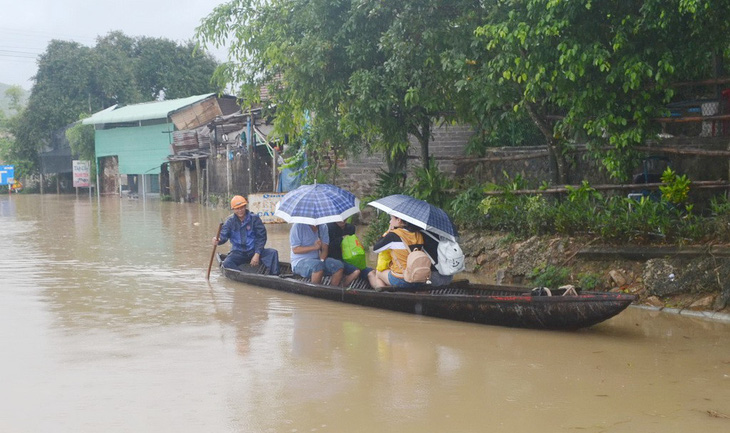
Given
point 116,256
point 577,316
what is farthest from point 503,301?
point 116,256

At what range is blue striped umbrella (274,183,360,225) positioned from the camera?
929 centimetres

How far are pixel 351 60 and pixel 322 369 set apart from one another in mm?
6142

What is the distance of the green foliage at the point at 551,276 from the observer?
9602 millimetres

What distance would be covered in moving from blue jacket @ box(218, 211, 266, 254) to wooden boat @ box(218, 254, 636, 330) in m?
1.64

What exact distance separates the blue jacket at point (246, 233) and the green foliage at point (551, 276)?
11.7 ft

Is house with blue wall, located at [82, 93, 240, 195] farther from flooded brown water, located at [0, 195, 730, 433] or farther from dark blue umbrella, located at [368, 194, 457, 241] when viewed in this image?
dark blue umbrella, located at [368, 194, 457, 241]

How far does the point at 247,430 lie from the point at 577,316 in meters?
3.47

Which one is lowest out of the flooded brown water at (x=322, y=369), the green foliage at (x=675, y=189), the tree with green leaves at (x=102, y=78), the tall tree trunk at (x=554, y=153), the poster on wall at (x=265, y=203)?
the flooded brown water at (x=322, y=369)

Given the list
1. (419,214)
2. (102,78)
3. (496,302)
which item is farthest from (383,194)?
(102,78)

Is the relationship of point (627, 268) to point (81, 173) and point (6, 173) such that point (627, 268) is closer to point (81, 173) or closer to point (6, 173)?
point (81, 173)

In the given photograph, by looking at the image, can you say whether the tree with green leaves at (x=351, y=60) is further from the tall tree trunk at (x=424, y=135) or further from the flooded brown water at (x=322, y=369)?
the flooded brown water at (x=322, y=369)

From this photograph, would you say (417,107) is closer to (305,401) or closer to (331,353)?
(331,353)

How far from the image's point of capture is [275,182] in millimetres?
21453

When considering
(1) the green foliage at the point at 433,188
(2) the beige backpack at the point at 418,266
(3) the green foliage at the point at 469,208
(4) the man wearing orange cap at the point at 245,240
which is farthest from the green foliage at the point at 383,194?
(2) the beige backpack at the point at 418,266
